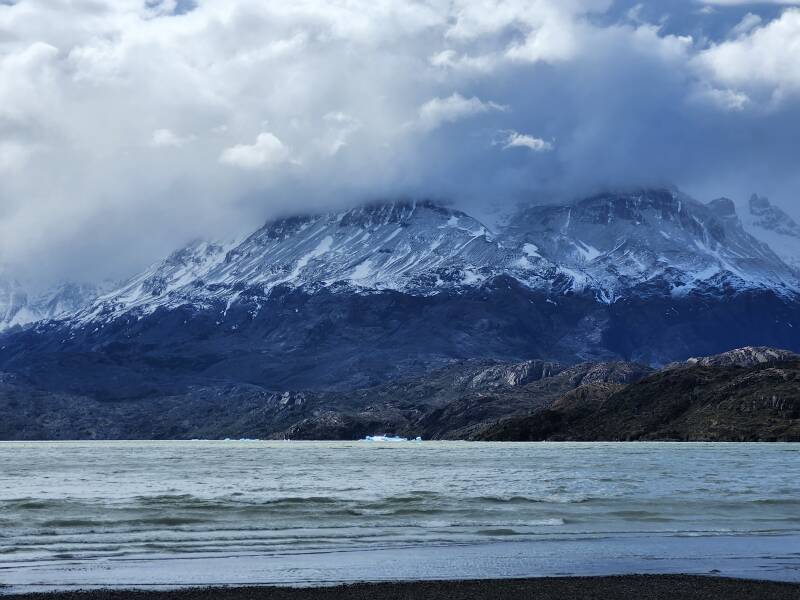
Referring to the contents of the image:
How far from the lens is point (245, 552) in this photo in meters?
63.4

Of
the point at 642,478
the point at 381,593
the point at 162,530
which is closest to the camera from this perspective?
the point at 381,593

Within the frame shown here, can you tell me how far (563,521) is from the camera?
3201 inches

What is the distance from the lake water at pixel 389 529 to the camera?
55219 mm

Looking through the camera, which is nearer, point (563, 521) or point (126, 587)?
point (126, 587)

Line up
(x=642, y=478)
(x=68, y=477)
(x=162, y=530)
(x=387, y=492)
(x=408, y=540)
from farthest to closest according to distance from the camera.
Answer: (x=68, y=477), (x=642, y=478), (x=387, y=492), (x=162, y=530), (x=408, y=540)

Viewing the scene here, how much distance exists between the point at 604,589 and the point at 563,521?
34.1 m

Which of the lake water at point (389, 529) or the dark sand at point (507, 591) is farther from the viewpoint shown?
the lake water at point (389, 529)

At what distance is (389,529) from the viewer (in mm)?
Result: 76500

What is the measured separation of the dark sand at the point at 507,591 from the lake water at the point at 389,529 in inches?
113

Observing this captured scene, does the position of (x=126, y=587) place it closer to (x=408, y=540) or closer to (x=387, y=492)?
(x=408, y=540)

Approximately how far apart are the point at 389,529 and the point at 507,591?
1163 inches

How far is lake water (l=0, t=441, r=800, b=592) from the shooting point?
181ft

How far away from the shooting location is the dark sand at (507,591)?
46.2 meters

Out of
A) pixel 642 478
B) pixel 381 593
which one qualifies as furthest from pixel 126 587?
pixel 642 478
